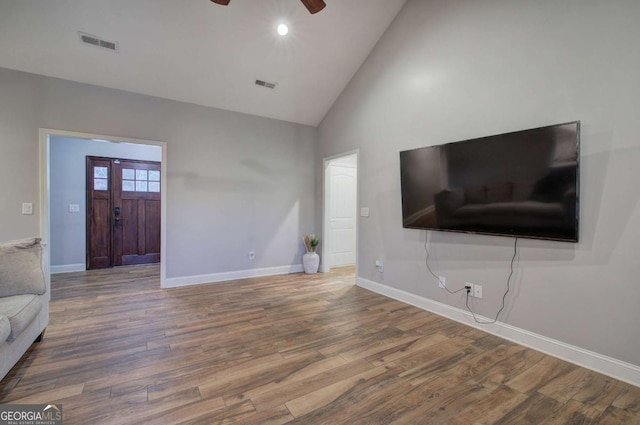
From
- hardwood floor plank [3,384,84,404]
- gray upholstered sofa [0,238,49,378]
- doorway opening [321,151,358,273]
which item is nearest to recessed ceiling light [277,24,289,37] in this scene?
doorway opening [321,151,358,273]

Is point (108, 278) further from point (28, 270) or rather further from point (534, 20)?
point (534, 20)

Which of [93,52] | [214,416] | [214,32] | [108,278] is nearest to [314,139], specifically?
[214,32]

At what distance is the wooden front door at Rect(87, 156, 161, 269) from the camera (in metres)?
5.48

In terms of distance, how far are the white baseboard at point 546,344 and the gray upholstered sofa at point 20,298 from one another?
3.70 meters

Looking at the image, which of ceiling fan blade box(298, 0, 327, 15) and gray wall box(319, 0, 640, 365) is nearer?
gray wall box(319, 0, 640, 365)

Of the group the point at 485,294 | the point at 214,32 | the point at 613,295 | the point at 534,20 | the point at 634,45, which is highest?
the point at 214,32

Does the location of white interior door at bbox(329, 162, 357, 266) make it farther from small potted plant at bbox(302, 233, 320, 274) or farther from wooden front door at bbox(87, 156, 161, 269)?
wooden front door at bbox(87, 156, 161, 269)

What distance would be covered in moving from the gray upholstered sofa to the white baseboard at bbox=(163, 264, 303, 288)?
1804mm

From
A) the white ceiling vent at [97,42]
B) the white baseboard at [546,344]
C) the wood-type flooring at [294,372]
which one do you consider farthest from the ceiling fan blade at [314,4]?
the white baseboard at [546,344]

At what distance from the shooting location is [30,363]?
7.25 ft

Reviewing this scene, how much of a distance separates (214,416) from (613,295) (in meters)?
2.93

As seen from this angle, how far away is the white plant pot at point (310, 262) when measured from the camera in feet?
17.4

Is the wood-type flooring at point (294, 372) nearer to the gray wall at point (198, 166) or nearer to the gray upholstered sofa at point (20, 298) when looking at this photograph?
the gray upholstered sofa at point (20, 298)

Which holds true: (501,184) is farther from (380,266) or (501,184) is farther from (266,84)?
(266,84)
